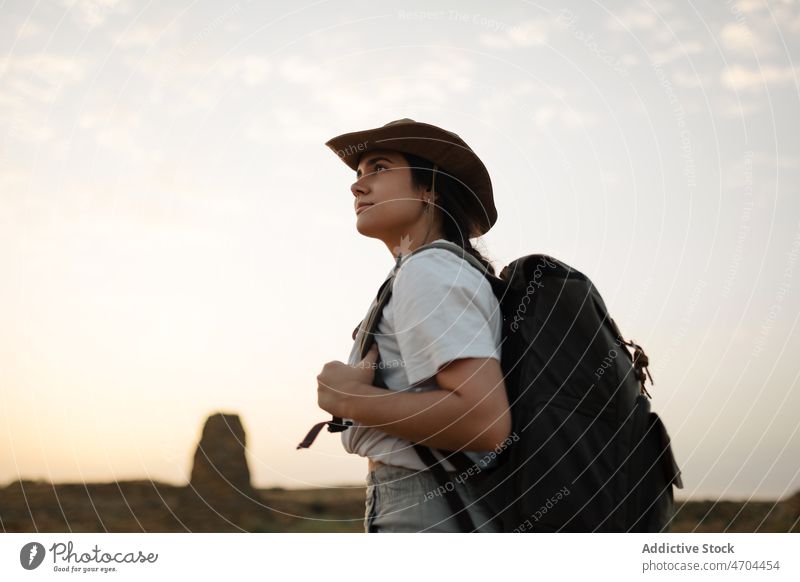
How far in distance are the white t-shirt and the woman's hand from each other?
3.0 inches

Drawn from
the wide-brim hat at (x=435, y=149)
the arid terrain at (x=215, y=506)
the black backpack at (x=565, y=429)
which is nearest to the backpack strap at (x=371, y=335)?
the black backpack at (x=565, y=429)

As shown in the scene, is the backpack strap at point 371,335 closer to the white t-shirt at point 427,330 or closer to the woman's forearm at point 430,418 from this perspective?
the white t-shirt at point 427,330

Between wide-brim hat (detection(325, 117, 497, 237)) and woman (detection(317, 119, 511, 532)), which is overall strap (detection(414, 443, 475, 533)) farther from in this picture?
wide-brim hat (detection(325, 117, 497, 237))

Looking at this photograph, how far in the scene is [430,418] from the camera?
3016 millimetres

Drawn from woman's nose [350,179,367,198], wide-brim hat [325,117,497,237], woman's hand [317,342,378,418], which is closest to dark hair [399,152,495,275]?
wide-brim hat [325,117,497,237]

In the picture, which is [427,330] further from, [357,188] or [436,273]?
[357,188]

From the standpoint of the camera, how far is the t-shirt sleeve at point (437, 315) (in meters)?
3.07

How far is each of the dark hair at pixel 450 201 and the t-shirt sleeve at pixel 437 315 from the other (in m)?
0.73

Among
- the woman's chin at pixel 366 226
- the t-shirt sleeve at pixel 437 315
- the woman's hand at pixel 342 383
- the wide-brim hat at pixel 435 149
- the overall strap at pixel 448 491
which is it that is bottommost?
the overall strap at pixel 448 491

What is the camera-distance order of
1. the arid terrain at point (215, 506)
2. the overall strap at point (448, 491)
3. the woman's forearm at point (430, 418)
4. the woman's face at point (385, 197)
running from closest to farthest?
the woman's forearm at point (430, 418), the overall strap at point (448, 491), the woman's face at point (385, 197), the arid terrain at point (215, 506)

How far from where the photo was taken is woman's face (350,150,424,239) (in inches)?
150

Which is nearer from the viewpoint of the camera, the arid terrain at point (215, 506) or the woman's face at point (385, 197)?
the woman's face at point (385, 197)

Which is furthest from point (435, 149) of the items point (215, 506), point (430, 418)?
point (215, 506)
